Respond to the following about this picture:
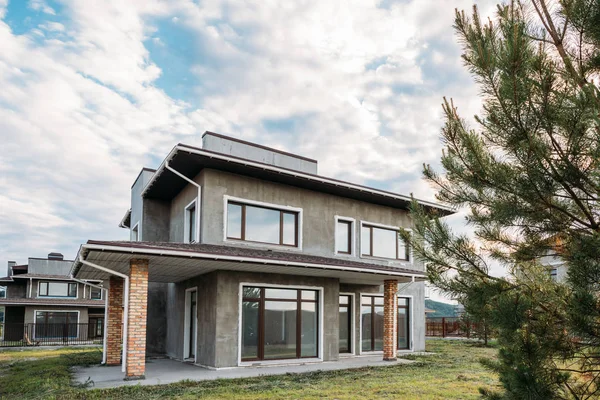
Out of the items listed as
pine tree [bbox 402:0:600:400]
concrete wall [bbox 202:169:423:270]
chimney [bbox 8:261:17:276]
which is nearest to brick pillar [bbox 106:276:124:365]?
concrete wall [bbox 202:169:423:270]

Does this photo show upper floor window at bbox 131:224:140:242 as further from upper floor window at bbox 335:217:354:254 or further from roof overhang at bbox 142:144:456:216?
upper floor window at bbox 335:217:354:254

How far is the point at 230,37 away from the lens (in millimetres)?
12234

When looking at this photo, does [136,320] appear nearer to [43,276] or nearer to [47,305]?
[47,305]

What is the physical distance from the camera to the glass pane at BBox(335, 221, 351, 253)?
51.0 feet

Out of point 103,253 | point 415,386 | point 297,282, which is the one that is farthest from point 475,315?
point 297,282

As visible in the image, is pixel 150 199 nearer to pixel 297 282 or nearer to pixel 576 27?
pixel 297 282

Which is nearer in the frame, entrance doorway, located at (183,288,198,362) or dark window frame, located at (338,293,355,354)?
entrance doorway, located at (183,288,198,362)

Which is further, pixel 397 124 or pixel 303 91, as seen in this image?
pixel 303 91

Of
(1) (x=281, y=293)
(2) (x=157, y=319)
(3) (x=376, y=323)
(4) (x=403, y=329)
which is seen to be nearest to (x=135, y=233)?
(2) (x=157, y=319)

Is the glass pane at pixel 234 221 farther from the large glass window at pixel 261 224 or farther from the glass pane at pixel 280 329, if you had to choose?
the glass pane at pixel 280 329

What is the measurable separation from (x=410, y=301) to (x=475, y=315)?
1381 centimetres

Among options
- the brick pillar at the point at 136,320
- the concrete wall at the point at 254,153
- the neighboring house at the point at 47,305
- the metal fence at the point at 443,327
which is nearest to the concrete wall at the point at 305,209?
the concrete wall at the point at 254,153

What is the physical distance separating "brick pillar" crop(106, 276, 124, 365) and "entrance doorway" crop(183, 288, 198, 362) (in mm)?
1912

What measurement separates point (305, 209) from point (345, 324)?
4.39 m
